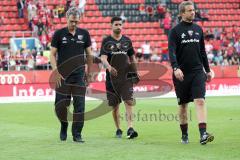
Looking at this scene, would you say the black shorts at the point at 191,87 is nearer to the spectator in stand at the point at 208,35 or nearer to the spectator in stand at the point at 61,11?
the spectator in stand at the point at 61,11

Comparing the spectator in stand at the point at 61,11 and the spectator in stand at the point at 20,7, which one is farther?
the spectator in stand at the point at 61,11

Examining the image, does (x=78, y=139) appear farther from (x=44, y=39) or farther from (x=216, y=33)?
(x=216, y=33)

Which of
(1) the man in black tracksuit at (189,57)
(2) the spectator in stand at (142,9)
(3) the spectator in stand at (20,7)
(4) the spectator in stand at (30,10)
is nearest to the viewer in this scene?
(1) the man in black tracksuit at (189,57)

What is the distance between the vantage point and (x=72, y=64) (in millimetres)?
11719

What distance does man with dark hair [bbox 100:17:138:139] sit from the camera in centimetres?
1277

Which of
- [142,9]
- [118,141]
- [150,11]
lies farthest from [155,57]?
[118,141]

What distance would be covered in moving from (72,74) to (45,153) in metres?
2.18

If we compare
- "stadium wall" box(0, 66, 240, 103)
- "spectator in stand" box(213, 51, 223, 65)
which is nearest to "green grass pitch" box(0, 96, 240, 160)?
"stadium wall" box(0, 66, 240, 103)

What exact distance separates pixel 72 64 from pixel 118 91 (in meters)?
1.55

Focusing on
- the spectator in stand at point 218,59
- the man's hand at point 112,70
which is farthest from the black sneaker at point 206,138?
the spectator in stand at point 218,59

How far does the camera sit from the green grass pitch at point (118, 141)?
956 cm

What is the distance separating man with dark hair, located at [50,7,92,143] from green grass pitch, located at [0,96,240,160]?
61 cm

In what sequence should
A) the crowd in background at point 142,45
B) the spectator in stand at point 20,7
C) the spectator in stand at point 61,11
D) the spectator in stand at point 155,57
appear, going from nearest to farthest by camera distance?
the crowd in background at point 142,45
the spectator in stand at point 155,57
the spectator in stand at point 20,7
the spectator in stand at point 61,11

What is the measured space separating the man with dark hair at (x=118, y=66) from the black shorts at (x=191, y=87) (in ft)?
5.39
